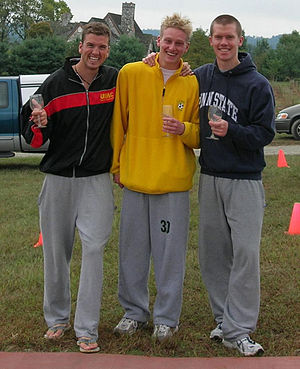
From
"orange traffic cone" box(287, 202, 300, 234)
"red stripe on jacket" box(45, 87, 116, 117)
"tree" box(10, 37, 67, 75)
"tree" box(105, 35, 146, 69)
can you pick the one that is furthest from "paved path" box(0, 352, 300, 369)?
"tree" box(105, 35, 146, 69)

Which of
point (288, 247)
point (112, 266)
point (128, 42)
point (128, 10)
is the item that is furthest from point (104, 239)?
point (128, 10)

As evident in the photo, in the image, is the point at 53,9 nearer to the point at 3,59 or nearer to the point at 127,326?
the point at 3,59

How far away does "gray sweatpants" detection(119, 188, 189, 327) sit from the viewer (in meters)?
4.29

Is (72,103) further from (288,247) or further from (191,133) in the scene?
(288,247)

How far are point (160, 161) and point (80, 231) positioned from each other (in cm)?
71

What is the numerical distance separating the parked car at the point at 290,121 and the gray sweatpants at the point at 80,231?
48.5 ft

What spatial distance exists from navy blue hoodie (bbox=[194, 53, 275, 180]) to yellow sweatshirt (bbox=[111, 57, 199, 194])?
0.37 ft

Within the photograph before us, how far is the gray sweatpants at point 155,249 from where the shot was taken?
429 cm

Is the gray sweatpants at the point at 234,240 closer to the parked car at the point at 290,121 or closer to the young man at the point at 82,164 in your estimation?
the young man at the point at 82,164

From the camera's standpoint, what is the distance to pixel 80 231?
4.22m

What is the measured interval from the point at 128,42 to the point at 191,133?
129 feet

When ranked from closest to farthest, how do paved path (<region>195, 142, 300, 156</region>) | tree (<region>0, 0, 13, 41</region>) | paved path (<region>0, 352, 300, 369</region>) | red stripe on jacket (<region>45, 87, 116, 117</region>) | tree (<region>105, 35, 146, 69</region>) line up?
paved path (<region>0, 352, 300, 369</region>)
red stripe on jacket (<region>45, 87, 116, 117</region>)
paved path (<region>195, 142, 300, 156</region>)
tree (<region>105, 35, 146, 69</region>)
tree (<region>0, 0, 13, 41</region>)

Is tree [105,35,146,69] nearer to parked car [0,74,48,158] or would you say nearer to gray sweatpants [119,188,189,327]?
parked car [0,74,48,158]

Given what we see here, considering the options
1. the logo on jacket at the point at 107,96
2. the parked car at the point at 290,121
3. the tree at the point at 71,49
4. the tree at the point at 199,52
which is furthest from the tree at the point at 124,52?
the logo on jacket at the point at 107,96
